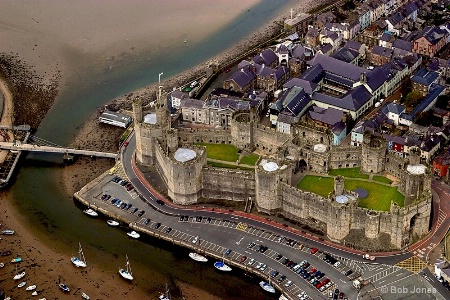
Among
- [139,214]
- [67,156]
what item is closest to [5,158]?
[67,156]

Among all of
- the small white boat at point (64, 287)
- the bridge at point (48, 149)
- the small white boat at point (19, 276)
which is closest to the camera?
the small white boat at point (64, 287)

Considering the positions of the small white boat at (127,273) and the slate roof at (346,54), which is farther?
the slate roof at (346,54)

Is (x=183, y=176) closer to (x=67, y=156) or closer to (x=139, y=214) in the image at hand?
(x=139, y=214)

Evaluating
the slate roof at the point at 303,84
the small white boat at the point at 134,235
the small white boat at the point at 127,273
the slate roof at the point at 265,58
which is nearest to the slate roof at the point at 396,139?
the slate roof at the point at 303,84

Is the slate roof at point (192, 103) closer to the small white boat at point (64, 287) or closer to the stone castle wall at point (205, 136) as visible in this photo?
the stone castle wall at point (205, 136)

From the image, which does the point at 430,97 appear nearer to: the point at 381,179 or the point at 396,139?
the point at 396,139

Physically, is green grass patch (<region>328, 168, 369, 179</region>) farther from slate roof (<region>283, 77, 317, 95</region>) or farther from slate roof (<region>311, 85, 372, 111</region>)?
slate roof (<region>283, 77, 317, 95</region>)
